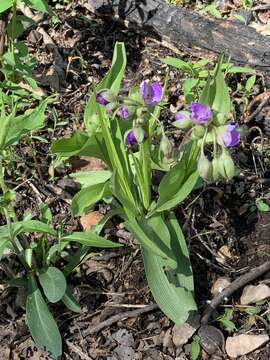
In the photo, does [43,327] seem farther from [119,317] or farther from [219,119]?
[219,119]

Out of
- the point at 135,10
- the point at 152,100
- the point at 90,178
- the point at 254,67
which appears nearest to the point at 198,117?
the point at 152,100

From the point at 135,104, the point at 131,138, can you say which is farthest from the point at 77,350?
the point at 135,104

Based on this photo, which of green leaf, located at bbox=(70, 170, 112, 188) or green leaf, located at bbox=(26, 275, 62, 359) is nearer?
green leaf, located at bbox=(26, 275, 62, 359)

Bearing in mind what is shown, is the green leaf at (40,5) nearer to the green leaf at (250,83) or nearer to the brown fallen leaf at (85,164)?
the brown fallen leaf at (85,164)

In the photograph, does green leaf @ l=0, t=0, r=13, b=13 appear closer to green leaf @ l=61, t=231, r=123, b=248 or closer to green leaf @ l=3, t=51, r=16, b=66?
green leaf @ l=3, t=51, r=16, b=66

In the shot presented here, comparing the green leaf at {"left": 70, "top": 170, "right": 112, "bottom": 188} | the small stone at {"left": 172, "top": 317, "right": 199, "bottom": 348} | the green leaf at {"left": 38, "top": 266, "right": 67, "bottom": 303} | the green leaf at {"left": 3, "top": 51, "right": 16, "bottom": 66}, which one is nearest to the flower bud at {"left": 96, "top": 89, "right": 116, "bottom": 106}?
the green leaf at {"left": 70, "top": 170, "right": 112, "bottom": 188}

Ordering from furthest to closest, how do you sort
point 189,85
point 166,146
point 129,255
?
point 189,85 < point 129,255 < point 166,146
